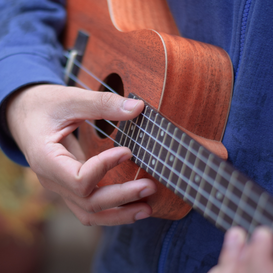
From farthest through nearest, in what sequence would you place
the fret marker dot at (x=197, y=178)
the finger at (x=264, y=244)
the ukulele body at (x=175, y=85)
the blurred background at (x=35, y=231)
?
the blurred background at (x=35, y=231) → the ukulele body at (x=175, y=85) → the fret marker dot at (x=197, y=178) → the finger at (x=264, y=244)

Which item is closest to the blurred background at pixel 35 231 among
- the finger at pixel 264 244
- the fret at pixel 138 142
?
the fret at pixel 138 142

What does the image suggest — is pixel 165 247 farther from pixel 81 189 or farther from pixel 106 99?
pixel 106 99

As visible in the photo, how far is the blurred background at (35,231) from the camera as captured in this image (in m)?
1.57

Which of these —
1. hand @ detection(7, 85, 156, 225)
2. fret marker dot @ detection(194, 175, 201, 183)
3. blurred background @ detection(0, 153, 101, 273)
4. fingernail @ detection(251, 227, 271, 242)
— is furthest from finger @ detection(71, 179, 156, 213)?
blurred background @ detection(0, 153, 101, 273)

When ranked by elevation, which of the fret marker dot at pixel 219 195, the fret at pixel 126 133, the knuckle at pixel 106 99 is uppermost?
the knuckle at pixel 106 99

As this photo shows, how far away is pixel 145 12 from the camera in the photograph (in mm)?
732

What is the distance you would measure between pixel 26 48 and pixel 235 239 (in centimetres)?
68

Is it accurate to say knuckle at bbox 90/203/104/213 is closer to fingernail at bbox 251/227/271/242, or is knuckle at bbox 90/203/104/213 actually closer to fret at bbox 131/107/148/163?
fret at bbox 131/107/148/163

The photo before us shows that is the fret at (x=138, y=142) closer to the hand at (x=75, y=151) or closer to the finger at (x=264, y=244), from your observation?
the hand at (x=75, y=151)

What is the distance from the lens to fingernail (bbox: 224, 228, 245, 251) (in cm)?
28

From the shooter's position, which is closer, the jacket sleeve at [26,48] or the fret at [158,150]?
the fret at [158,150]

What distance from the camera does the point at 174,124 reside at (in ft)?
1.32

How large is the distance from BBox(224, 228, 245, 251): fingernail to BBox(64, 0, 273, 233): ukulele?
0.03 metres

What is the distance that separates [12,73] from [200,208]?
530mm
